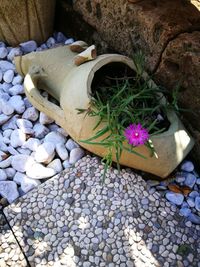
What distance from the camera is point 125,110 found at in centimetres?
156

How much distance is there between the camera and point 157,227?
1.58m

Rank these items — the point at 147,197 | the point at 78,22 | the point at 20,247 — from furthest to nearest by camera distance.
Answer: the point at 78,22 → the point at 147,197 → the point at 20,247

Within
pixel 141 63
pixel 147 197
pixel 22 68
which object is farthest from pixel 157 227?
pixel 22 68

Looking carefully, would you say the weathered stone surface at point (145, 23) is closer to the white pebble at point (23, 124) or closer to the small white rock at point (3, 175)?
the white pebble at point (23, 124)

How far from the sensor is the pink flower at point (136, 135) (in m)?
1.49

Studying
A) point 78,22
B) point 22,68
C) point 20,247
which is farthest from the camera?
point 78,22

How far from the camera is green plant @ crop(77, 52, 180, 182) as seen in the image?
60.8 inches

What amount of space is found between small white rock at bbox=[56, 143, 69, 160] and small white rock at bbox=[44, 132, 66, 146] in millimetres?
27

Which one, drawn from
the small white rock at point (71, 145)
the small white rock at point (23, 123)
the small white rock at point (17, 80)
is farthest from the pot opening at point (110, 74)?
the small white rock at point (17, 80)

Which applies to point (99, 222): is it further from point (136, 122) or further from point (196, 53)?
point (196, 53)

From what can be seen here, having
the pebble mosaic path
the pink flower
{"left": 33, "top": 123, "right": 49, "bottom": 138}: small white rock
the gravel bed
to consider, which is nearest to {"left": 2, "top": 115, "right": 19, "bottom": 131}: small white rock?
the gravel bed

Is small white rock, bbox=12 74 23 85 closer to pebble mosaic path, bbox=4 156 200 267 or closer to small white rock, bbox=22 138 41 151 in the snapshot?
small white rock, bbox=22 138 41 151

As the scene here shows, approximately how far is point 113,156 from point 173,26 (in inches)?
22.4

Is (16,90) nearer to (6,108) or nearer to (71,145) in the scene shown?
(6,108)
